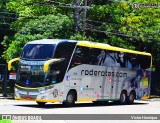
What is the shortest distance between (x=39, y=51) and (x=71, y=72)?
7.49 feet

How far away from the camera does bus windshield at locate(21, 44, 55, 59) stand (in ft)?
79.0

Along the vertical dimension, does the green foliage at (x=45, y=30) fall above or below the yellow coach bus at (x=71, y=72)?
above

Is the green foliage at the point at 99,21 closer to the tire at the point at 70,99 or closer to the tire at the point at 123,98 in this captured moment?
the tire at the point at 123,98

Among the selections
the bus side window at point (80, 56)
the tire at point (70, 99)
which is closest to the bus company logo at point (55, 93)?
the tire at point (70, 99)

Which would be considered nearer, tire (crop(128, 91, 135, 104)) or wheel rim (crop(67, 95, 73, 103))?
wheel rim (crop(67, 95, 73, 103))

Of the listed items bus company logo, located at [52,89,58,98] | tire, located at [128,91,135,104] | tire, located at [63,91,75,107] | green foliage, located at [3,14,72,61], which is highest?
green foliage, located at [3,14,72,61]

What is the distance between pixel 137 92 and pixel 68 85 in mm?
9019

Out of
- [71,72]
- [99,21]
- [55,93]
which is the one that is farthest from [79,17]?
[55,93]

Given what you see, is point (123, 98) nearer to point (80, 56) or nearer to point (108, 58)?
point (108, 58)

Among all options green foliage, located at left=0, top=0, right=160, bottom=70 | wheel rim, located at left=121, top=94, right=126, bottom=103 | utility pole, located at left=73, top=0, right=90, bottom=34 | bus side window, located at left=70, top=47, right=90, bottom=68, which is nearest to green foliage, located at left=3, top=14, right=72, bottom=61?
green foliage, located at left=0, top=0, right=160, bottom=70

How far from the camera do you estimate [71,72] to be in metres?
25.1

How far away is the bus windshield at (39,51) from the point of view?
24078 mm

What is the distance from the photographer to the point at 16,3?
40938 mm

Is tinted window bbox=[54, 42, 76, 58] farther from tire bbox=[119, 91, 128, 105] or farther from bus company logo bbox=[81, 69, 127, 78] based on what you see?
tire bbox=[119, 91, 128, 105]
